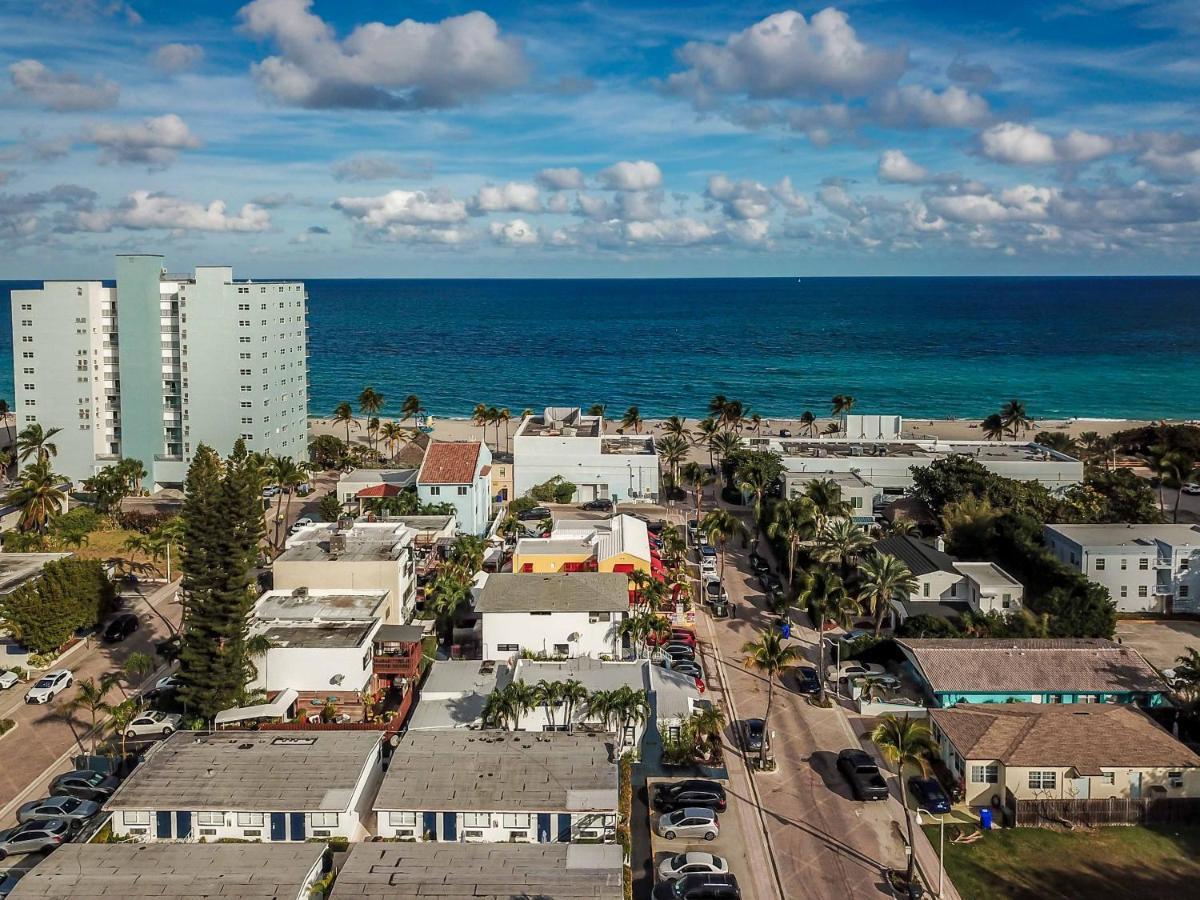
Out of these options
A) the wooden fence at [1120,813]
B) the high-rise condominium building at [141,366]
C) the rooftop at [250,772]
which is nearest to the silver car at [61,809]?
the rooftop at [250,772]

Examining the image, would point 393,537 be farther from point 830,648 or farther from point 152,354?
point 152,354

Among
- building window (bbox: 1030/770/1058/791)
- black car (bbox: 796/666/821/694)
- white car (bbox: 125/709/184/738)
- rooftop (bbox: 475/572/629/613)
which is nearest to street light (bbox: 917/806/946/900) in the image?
building window (bbox: 1030/770/1058/791)

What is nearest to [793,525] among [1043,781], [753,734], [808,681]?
[808,681]

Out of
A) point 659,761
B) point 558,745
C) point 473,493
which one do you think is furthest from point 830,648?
point 473,493

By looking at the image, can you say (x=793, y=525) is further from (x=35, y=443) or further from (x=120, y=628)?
(x=35, y=443)

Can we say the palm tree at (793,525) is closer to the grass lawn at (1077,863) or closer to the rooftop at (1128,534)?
the rooftop at (1128,534)

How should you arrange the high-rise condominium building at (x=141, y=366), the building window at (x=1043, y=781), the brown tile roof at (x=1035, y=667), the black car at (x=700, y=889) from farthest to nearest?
the high-rise condominium building at (x=141, y=366)
the brown tile roof at (x=1035, y=667)
the building window at (x=1043, y=781)
the black car at (x=700, y=889)
